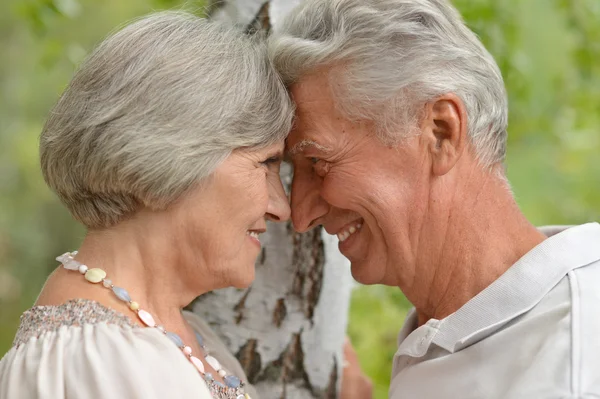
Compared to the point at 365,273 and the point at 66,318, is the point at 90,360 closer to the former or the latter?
the point at 66,318

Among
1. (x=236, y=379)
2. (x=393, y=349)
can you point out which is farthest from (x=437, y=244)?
(x=393, y=349)

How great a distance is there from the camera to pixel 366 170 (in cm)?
232

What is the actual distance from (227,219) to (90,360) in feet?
1.80

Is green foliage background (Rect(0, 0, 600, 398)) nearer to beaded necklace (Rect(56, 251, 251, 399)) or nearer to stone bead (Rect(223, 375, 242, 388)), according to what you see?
beaded necklace (Rect(56, 251, 251, 399))

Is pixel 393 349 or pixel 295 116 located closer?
pixel 295 116

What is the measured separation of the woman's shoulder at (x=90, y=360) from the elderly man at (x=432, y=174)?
2.43 ft

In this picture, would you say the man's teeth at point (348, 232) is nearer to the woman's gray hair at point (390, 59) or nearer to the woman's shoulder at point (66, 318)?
the woman's gray hair at point (390, 59)

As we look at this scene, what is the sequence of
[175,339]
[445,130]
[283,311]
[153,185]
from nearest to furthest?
[153,185] < [175,339] < [445,130] < [283,311]

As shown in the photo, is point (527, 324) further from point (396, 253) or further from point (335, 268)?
point (335, 268)

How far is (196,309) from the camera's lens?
107 inches

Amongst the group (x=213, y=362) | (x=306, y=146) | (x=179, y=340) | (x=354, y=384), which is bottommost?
(x=354, y=384)

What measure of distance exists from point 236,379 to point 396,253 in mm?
608

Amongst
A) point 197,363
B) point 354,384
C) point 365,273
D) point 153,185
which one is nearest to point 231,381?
point 197,363

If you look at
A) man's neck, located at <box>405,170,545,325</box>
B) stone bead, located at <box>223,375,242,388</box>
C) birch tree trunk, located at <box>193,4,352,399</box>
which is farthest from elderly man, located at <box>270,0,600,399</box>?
stone bead, located at <box>223,375,242,388</box>
